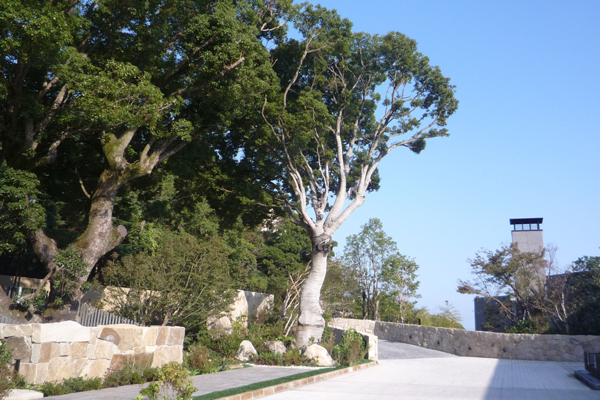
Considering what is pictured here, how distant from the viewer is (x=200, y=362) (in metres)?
12.4

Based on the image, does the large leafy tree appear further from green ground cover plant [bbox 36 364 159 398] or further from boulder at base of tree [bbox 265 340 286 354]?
boulder at base of tree [bbox 265 340 286 354]

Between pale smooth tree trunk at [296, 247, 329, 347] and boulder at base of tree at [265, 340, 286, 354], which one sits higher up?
pale smooth tree trunk at [296, 247, 329, 347]

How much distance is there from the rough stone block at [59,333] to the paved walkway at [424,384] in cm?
113

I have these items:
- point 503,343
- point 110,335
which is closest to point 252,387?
point 110,335

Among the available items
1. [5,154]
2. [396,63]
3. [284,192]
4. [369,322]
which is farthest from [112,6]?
[369,322]

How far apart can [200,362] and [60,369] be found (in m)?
4.21

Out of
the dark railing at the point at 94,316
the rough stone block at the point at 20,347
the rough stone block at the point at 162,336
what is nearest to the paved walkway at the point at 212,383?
the rough stone block at the point at 20,347

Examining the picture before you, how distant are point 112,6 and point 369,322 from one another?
2511 centimetres

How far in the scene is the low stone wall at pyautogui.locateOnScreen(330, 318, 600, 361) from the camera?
19766 mm

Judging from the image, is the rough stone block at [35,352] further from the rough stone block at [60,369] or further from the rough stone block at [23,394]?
the rough stone block at [23,394]

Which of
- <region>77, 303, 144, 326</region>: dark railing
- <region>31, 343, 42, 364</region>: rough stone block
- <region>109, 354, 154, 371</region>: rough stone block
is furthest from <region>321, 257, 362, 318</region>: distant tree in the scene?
<region>31, 343, 42, 364</region>: rough stone block

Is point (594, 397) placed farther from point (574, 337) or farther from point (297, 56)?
point (297, 56)

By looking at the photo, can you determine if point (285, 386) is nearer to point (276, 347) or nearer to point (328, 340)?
point (276, 347)

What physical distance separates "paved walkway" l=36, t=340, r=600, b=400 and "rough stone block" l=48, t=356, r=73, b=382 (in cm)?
68
